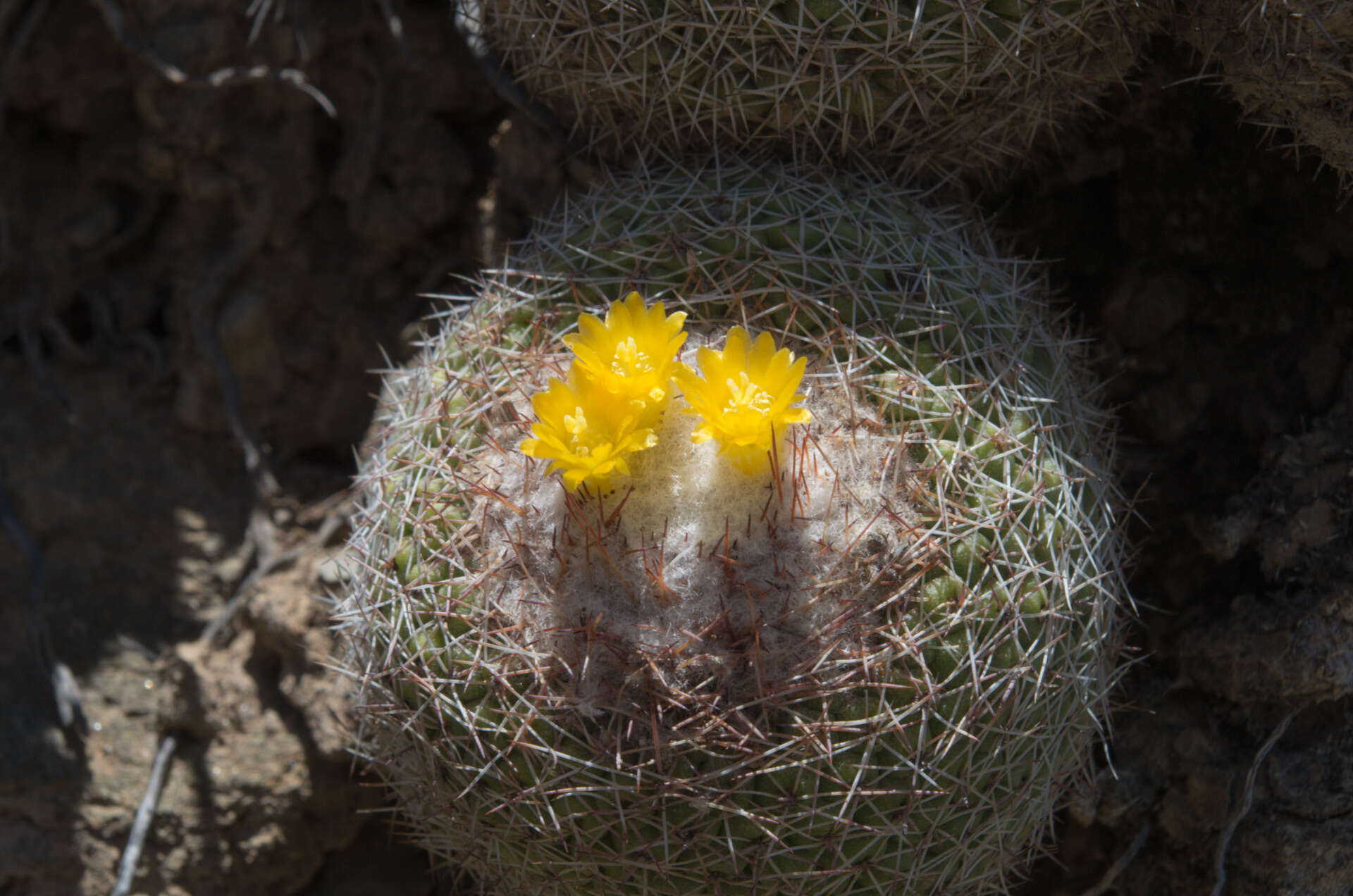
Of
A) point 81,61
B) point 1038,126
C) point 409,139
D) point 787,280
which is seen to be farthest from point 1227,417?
point 81,61

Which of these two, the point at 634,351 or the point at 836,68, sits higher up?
the point at 836,68

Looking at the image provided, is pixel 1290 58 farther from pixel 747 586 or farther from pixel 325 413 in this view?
pixel 325 413

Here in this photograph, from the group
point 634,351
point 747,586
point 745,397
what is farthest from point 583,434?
point 747,586

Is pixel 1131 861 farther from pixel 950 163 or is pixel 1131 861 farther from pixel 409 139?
pixel 409 139

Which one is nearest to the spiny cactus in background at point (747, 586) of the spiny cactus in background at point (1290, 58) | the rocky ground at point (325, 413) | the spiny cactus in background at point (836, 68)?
the spiny cactus in background at point (836, 68)

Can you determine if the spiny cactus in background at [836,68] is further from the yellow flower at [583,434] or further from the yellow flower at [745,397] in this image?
the yellow flower at [583,434]
